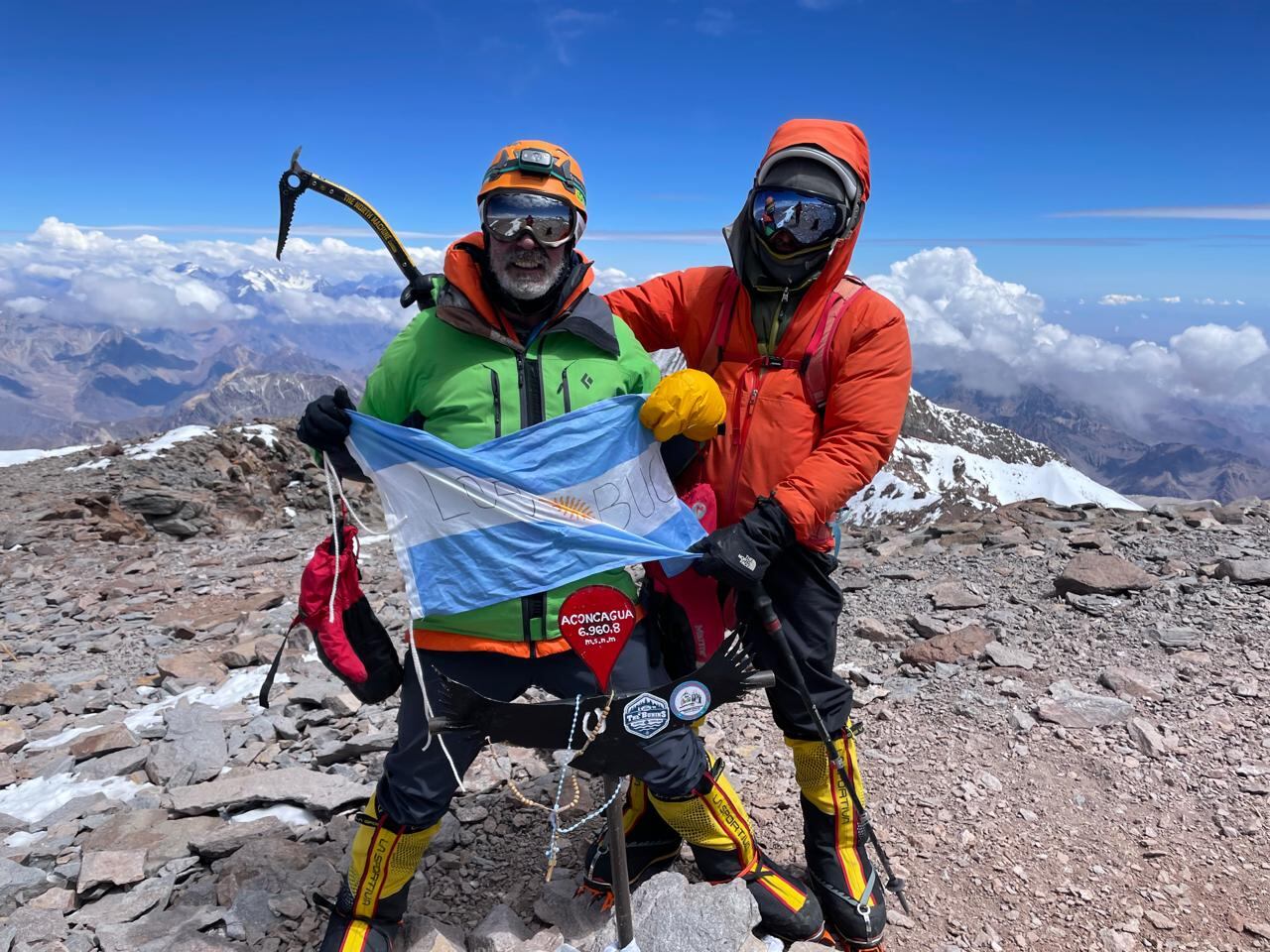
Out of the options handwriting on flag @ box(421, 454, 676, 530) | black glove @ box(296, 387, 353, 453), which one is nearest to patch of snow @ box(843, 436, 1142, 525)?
handwriting on flag @ box(421, 454, 676, 530)

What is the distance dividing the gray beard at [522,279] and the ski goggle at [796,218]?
1143 millimetres

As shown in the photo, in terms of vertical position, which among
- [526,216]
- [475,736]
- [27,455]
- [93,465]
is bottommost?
[27,455]

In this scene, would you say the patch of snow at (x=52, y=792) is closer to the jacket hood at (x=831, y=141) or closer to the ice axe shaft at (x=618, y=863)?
the ice axe shaft at (x=618, y=863)

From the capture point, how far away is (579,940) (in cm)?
425

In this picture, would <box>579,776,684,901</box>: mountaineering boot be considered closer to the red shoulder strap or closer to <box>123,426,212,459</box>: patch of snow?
the red shoulder strap

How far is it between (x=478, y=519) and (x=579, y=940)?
246 centimetres

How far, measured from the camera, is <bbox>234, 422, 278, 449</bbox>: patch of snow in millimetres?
25406

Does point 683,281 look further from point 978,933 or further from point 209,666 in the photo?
point 209,666

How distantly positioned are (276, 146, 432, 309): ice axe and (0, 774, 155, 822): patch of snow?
471cm

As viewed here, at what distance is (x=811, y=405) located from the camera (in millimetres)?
3850

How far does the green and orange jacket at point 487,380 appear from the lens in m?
3.62

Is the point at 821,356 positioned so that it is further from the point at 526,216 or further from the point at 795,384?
the point at 526,216

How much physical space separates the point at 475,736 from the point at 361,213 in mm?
2791

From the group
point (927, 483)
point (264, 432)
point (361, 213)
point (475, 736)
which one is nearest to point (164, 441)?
point (264, 432)
